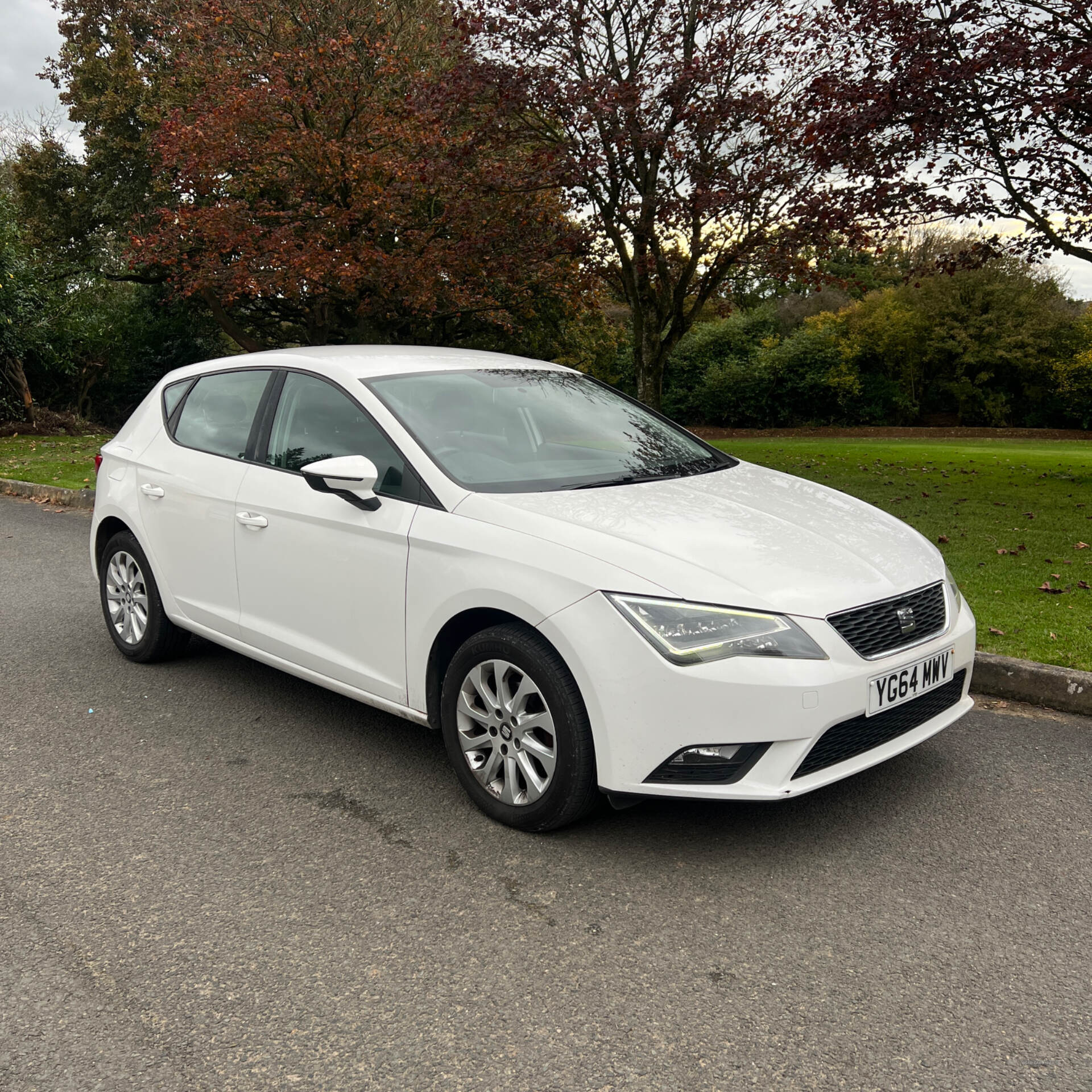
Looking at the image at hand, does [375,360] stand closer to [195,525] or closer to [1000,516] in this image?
[195,525]

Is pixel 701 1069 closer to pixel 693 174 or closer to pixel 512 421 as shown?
pixel 512 421

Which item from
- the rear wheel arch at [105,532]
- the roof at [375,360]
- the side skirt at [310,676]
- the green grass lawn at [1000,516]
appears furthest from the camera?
the green grass lawn at [1000,516]

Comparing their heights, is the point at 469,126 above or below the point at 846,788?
above

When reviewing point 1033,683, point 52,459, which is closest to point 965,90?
point 1033,683

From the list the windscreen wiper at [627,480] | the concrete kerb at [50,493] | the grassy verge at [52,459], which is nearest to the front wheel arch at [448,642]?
the windscreen wiper at [627,480]

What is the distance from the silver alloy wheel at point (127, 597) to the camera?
5.39m

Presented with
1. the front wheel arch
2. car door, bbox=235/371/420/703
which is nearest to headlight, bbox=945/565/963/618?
the front wheel arch

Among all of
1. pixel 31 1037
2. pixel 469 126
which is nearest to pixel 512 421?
pixel 31 1037

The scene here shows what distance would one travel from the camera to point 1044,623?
5.80m

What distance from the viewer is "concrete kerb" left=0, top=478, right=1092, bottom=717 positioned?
4.77 m

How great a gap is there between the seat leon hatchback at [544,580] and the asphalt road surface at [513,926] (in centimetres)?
32

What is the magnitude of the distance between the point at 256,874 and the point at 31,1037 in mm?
869

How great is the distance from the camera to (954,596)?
3.88m

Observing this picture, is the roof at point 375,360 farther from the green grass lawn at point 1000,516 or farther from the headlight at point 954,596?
the green grass lawn at point 1000,516
